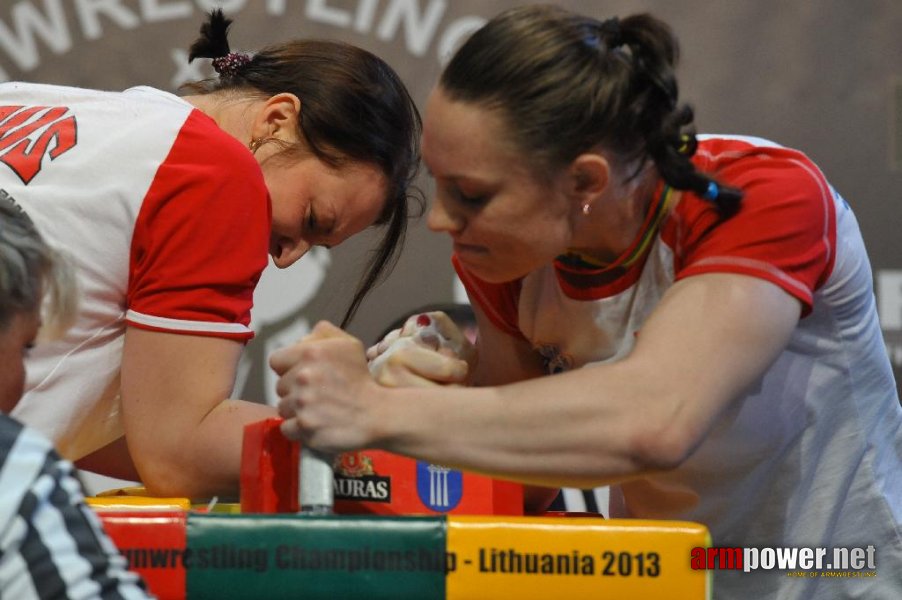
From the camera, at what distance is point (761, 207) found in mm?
1082

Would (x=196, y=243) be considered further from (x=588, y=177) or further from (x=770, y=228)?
(x=770, y=228)

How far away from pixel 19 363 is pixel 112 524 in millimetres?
157

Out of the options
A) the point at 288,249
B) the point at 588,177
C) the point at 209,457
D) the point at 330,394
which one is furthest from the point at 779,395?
the point at 288,249

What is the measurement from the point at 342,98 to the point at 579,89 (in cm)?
54

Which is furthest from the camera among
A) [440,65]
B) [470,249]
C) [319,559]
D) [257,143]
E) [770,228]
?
[440,65]

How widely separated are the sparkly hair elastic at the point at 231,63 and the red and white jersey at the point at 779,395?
59 centimetres

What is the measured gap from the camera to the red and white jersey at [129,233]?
50.8 inches

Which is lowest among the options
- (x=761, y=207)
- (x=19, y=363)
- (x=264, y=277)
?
(x=264, y=277)

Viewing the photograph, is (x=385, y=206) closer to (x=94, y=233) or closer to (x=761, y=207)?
(x=94, y=233)

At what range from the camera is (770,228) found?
107cm

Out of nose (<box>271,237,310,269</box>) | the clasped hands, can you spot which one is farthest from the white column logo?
nose (<box>271,237,310,269</box>)

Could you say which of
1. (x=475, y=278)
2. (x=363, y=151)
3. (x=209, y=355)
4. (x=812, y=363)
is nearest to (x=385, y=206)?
(x=363, y=151)

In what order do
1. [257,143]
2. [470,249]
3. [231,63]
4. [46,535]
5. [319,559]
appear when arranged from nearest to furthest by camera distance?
[46,535], [319,559], [470,249], [257,143], [231,63]

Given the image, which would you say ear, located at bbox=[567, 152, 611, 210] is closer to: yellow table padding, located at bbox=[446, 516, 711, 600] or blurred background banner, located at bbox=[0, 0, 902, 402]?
yellow table padding, located at bbox=[446, 516, 711, 600]
